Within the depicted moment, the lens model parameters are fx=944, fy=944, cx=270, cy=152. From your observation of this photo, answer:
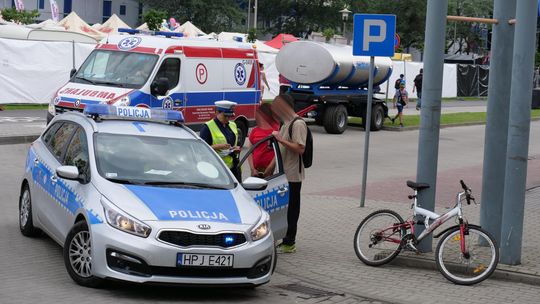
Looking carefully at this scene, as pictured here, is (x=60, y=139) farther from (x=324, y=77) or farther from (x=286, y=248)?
(x=324, y=77)

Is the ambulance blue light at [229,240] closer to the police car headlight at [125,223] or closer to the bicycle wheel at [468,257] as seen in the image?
the police car headlight at [125,223]

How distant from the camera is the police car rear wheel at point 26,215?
10.1 m

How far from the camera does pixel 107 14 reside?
8238 centimetres

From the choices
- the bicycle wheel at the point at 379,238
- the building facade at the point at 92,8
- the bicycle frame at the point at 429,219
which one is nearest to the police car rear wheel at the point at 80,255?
the bicycle wheel at the point at 379,238

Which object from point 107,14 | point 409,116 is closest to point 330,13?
point 107,14

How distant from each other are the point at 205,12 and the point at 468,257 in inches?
2939

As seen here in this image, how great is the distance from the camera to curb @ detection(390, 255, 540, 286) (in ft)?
30.1

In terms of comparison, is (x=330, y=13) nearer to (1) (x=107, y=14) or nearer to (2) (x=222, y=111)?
(1) (x=107, y=14)

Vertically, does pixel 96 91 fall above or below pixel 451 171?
above

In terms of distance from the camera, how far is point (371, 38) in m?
14.0

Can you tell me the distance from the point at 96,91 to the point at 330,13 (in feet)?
243

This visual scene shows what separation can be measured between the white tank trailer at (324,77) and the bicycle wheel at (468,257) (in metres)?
17.5

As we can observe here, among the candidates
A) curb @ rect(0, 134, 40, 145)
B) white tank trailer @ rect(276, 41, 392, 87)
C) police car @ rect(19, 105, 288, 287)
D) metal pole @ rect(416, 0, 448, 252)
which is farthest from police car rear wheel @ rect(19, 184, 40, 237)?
white tank trailer @ rect(276, 41, 392, 87)

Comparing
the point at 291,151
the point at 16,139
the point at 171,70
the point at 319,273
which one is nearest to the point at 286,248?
the point at 319,273
